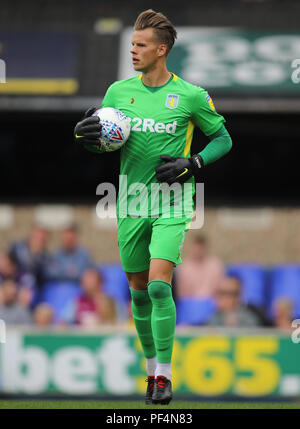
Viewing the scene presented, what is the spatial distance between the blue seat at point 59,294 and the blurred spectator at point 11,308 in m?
0.84

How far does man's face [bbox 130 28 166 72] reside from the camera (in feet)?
19.2

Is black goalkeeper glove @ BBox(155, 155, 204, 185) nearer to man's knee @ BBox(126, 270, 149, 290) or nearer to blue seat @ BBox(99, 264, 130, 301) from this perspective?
man's knee @ BBox(126, 270, 149, 290)

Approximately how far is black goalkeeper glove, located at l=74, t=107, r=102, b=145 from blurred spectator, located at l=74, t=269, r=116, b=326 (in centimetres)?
524

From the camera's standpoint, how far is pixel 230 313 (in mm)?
10234

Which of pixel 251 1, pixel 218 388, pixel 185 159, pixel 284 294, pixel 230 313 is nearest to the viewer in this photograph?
pixel 185 159

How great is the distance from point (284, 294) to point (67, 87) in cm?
449

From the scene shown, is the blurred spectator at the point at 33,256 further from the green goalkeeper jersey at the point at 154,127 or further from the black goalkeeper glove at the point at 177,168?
the black goalkeeper glove at the point at 177,168

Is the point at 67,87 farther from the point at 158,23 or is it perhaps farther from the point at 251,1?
the point at 158,23

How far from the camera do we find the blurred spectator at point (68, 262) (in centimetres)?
1235

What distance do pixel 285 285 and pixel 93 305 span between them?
313 centimetres

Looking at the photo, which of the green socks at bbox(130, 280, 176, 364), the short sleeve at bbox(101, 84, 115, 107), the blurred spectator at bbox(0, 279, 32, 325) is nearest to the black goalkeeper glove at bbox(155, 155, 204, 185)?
the short sleeve at bbox(101, 84, 115, 107)

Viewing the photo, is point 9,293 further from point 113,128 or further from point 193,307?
point 113,128

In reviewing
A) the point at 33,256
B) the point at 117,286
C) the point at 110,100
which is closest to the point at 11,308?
the point at 33,256
